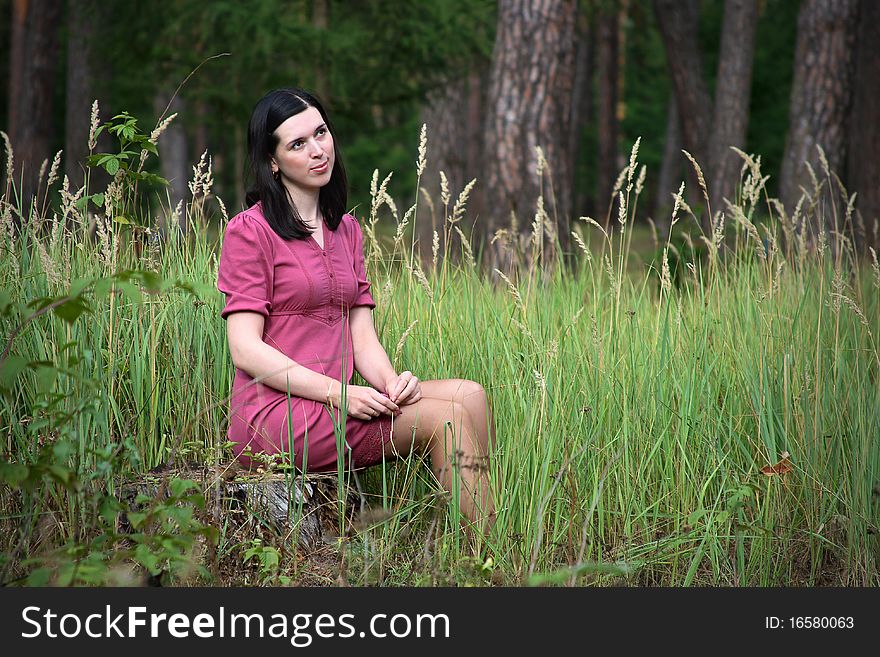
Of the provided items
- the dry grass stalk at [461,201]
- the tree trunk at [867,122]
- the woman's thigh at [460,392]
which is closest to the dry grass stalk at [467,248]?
the dry grass stalk at [461,201]

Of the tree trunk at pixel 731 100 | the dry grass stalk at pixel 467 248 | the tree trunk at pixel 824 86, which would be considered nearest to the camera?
the dry grass stalk at pixel 467 248

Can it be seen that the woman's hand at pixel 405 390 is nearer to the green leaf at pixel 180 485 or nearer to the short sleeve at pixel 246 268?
the short sleeve at pixel 246 268

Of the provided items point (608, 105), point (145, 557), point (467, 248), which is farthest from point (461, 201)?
point (608, 105)

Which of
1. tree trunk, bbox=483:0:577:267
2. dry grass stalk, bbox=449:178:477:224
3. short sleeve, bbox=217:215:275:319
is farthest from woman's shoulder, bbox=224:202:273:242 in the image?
tree trunk, bbox=483:0:577:267

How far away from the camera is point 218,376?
11.2 feet

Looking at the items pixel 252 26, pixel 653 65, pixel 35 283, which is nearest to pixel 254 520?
pixel 35 283

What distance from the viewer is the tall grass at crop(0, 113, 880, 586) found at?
2.90m

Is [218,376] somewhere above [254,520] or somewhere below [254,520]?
above

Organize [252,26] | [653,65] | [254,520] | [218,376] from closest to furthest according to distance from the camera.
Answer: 1. [254,520]
2. [218,376]
3. [252,26]
4. [653,65]

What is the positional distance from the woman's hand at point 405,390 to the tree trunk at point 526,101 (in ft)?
12.1

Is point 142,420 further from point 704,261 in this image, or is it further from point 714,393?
point 704,261

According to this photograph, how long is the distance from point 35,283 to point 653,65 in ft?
87.6

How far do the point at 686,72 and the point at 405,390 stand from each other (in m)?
9.63

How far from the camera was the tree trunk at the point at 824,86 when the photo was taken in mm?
8523
